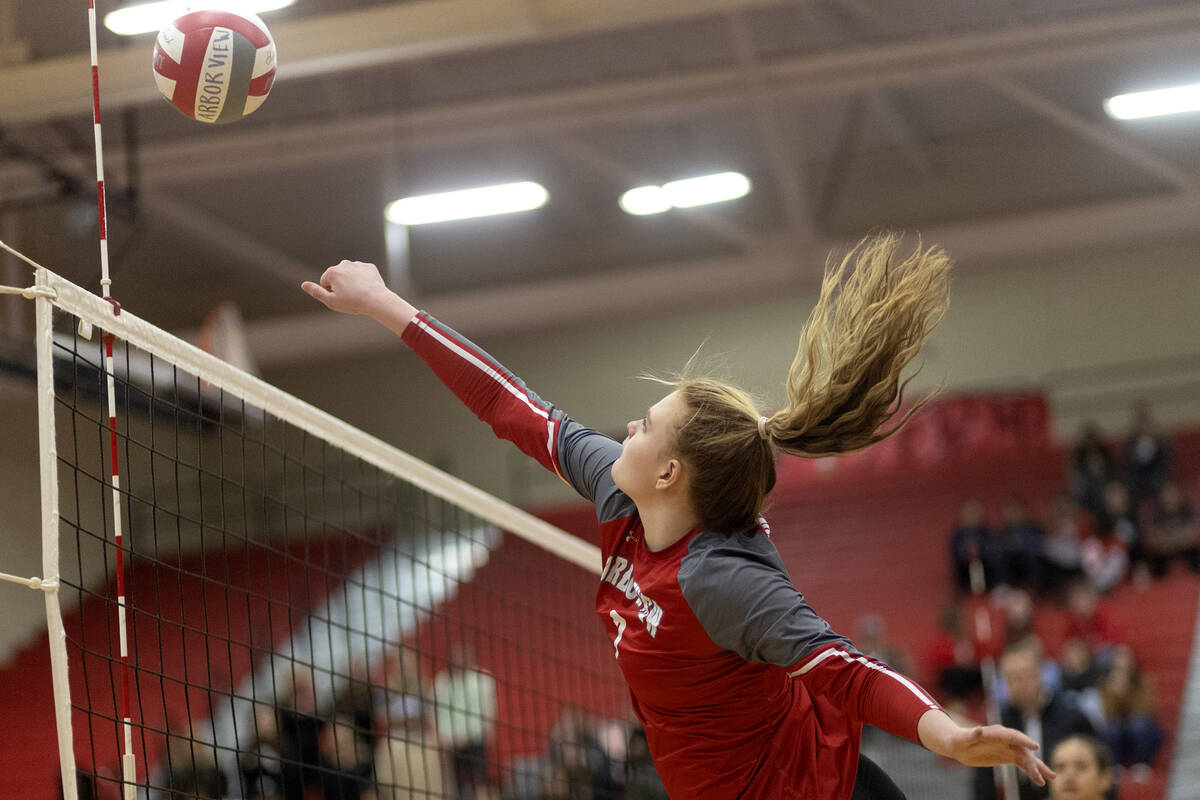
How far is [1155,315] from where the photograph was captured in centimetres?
1788

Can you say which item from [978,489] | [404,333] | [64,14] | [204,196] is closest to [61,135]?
[204,196]

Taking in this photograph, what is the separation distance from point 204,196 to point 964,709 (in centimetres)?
1058

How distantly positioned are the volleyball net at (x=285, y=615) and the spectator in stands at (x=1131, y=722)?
3.73 m

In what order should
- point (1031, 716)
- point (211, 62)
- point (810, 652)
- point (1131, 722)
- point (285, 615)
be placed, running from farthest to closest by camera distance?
point (285, 615), point (1131, 722), point (1031, 716), point (211, 62), point (810, 652)

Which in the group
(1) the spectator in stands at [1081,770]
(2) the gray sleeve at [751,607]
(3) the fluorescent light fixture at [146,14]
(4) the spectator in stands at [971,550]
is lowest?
(1) the spectator in stands at [1081,770]

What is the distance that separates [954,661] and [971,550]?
6.50 ft

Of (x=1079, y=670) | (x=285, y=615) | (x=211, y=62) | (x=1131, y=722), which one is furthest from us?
(x=285, y=615)

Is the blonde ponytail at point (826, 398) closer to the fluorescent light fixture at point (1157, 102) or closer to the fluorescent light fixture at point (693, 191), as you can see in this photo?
the fluorescent light fixture at point (693, 191)

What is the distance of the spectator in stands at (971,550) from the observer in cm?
1392

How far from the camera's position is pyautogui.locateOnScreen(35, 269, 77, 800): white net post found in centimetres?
287

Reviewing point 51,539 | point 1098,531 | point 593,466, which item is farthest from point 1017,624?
point 51,539

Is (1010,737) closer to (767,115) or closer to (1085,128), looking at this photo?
(767,115)

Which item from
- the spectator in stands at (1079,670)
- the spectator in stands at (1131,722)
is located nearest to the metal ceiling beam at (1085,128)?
the spectator in stands at (1079,670)

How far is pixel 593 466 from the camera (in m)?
3.21
